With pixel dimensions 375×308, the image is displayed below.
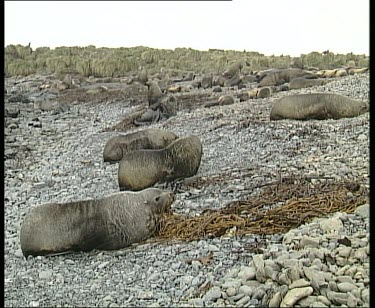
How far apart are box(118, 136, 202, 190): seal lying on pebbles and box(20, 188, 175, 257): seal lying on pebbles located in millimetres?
1313

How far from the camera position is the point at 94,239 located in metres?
5.14

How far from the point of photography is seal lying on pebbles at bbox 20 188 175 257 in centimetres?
513

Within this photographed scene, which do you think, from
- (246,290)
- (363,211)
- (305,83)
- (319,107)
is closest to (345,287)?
(246,290)

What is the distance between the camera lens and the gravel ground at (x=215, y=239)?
3.89 m

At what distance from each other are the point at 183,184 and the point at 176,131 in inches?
119

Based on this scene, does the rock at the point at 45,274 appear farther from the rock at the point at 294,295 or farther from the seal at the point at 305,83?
the seal at the point at 305,83

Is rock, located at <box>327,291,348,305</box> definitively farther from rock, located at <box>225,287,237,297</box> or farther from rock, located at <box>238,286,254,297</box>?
rock, located at <box>225,287,237,297</box>

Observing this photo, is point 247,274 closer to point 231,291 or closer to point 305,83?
point 231,291

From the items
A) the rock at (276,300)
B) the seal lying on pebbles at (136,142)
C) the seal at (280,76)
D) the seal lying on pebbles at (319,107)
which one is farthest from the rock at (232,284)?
the seal at (280,76)

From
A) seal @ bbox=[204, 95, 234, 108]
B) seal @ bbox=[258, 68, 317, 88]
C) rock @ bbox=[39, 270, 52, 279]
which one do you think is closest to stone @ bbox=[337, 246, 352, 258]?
rock @ bbox=[39, 270, 52, 279]

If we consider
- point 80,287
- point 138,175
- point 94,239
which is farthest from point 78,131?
point 80,287

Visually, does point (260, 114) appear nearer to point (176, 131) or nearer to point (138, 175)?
point (176, 131)

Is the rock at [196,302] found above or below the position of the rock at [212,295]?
below

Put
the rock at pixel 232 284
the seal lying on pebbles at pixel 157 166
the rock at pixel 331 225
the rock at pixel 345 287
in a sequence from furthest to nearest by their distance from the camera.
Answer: the seal lying on pebbles at pixel 157 166, the rock at pixel 331 225, the rock at pixel 232 284, the rock at pixel 345 287
